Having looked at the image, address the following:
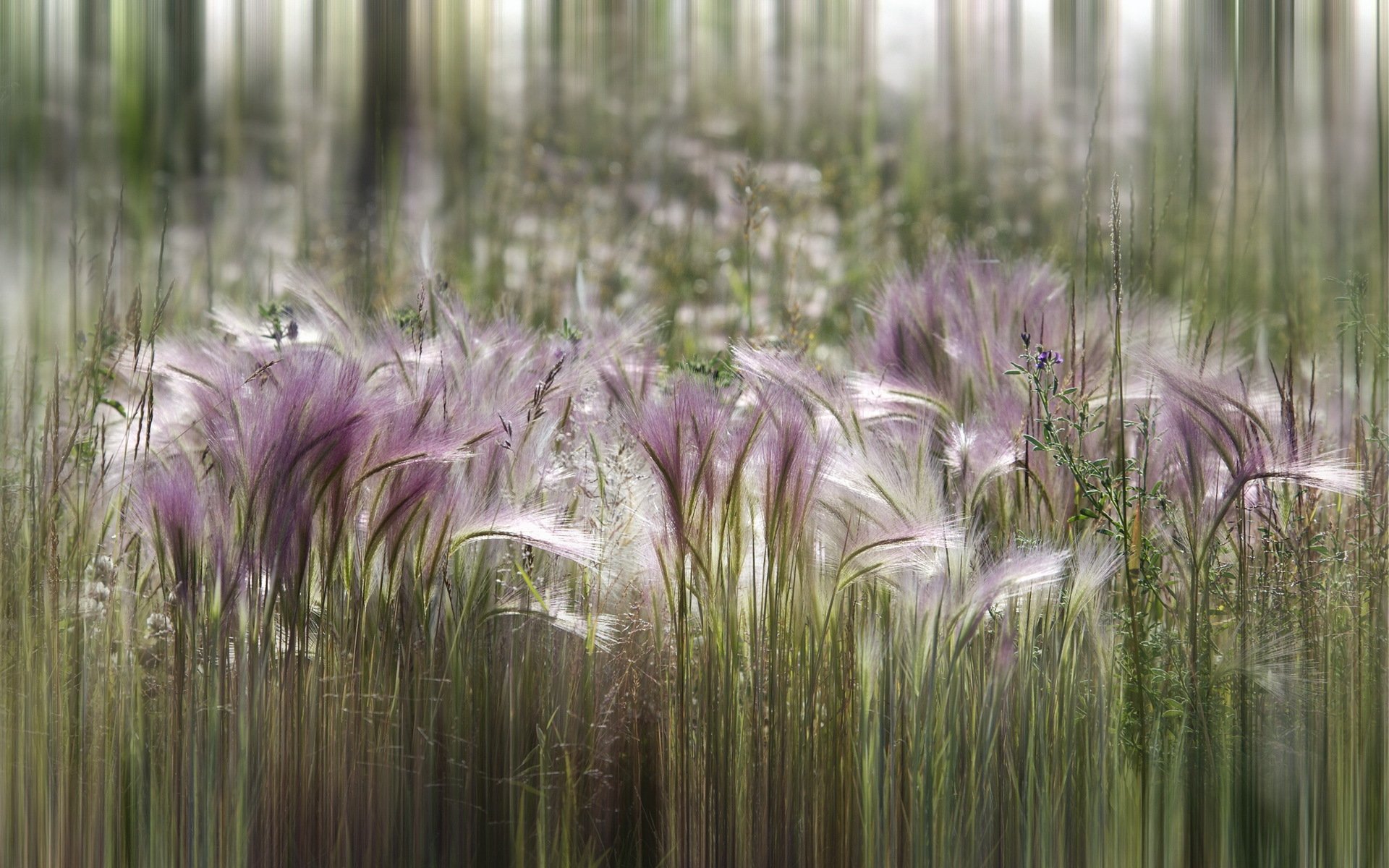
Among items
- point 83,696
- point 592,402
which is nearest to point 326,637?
point 83,696

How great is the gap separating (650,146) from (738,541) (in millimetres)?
1848

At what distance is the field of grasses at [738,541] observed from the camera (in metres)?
1.19

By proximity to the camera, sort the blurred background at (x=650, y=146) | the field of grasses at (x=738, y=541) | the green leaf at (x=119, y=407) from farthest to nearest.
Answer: the blurred background at (x=650, y=146) → the green leaf at (x=119, y=407) → the field of grasses at (x=738, y=541)

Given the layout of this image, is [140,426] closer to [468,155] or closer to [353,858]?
[353,858]

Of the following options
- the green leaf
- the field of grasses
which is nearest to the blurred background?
the field of grasses

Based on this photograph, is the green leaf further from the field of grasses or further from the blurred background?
the blurred background

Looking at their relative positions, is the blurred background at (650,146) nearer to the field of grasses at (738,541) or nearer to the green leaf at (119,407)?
the field of grasses at (738,541)

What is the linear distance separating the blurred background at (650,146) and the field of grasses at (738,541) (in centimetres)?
1

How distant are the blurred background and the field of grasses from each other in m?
0.01

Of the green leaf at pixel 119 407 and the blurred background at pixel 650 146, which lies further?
the blurred background at pixel 650 146

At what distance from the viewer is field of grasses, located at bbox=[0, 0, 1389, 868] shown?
1.19 metres

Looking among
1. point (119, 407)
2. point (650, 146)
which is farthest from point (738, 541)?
→ point (650, 146)

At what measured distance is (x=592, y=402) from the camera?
4.77ft

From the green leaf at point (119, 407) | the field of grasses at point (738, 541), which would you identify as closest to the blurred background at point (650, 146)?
the field of grasses at point (738, 541)
